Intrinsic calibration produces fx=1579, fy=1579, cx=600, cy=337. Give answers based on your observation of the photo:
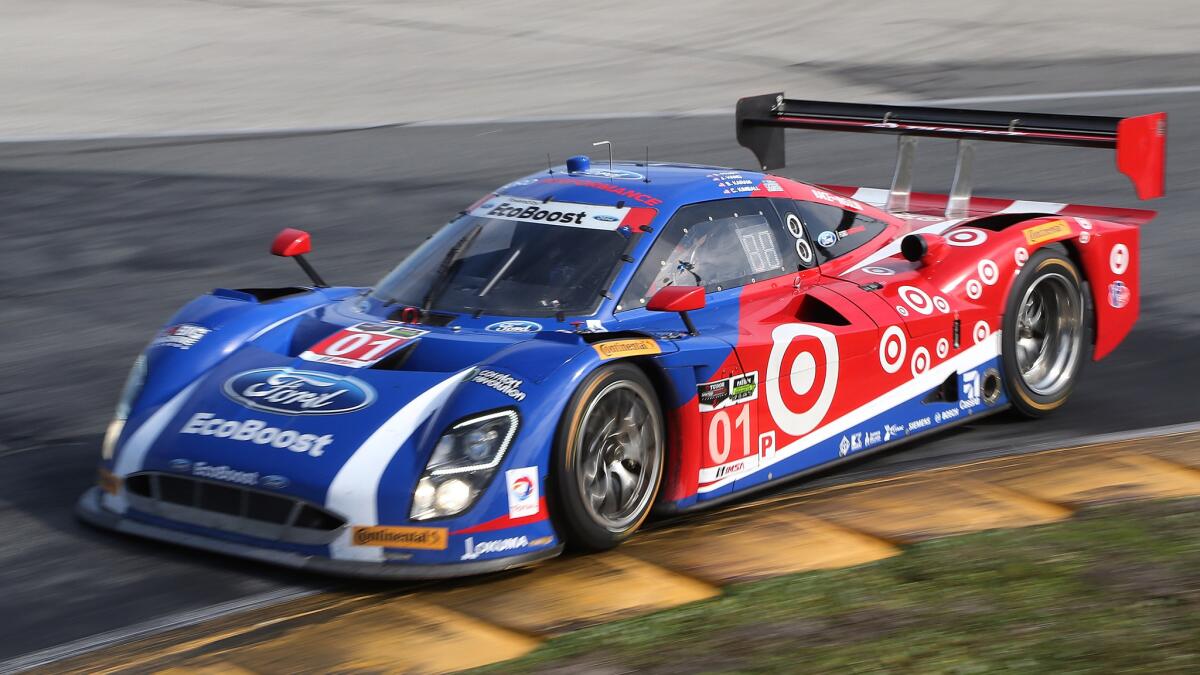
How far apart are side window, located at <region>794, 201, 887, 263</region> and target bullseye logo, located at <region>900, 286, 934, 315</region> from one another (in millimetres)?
368

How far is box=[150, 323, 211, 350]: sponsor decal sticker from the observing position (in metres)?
6.39

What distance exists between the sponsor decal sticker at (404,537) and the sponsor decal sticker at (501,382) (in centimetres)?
54

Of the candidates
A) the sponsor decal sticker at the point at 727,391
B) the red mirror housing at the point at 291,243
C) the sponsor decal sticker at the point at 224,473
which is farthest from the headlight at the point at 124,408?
the sponsor decal sticker at the point at 727,391

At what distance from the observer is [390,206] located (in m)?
13.2

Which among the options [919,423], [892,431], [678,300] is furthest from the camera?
[919,423]

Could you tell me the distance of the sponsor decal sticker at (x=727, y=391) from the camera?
6.12 meters

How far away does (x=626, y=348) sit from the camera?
5.89m

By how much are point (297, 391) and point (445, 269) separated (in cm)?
113

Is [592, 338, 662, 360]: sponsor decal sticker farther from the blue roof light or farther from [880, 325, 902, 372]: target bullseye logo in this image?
the blue roof light

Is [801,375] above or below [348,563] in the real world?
above

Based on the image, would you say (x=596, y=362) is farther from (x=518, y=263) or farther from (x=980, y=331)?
(x=980, y=331)

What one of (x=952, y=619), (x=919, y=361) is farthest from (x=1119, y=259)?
(x=952, y=619)

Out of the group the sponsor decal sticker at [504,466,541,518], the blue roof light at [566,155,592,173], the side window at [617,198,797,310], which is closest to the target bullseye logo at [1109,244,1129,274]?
the side window at [617,198,797,310]

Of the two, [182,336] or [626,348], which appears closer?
[626,348]
